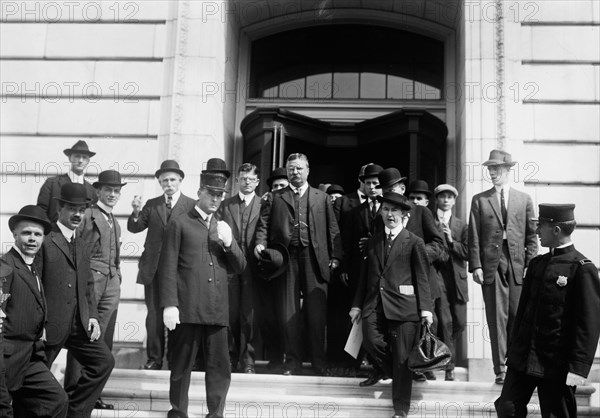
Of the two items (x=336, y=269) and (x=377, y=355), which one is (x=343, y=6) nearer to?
(x=336, y=269)

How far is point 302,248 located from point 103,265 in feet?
7.89

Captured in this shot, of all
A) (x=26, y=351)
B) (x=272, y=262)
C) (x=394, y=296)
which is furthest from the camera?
(x=272, y=262)

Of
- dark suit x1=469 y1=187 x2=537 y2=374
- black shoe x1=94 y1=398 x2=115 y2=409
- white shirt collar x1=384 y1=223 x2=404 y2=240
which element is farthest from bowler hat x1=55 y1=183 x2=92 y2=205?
dark suit x1=469 y1=187 x2=537 y2=374

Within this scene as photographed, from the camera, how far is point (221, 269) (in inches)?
354

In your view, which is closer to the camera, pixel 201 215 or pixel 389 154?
pixel 201 215

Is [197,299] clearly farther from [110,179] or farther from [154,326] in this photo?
[110,179]

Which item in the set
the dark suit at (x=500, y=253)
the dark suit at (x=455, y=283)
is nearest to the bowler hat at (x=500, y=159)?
the dark suit at (x=500, y=253)

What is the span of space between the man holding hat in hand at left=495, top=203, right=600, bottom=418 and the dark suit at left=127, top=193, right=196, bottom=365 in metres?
4.67

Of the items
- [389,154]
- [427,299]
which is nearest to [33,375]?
[427,299]

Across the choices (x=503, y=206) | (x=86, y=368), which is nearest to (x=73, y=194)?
(x=86, y=368)

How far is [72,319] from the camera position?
831cm

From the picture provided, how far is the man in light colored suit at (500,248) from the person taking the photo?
985 centimetres

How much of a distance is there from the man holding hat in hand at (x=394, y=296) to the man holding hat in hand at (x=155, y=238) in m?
2.55

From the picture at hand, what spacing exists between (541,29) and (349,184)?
13.1 ft
